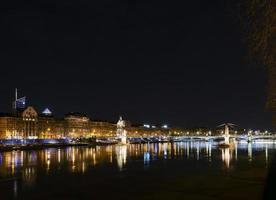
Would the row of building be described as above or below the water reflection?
above

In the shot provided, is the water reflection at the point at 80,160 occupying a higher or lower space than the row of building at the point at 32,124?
lower

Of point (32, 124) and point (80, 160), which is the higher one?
point (32, 124)

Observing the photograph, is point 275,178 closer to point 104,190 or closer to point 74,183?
point 104,190

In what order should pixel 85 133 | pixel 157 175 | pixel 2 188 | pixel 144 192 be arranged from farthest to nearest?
pixel 85 133, pixel 157 175, pixel 2 188, pixel 144 192

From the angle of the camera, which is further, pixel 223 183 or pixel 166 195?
pixel 223 183

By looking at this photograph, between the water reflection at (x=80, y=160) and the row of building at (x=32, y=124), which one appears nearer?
the water reflection at (x=80, y=160)

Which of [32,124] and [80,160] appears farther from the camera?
[32,124]

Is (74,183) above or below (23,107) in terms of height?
below

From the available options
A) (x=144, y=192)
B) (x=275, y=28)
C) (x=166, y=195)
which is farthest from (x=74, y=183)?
(x=275, y=28)

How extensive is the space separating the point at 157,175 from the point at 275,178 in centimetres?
1093

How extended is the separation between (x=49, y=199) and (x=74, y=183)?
7844 millimetres

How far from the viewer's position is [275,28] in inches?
423

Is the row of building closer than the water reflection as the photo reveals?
No

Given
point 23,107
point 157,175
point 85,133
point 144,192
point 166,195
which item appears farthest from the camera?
point 85,133
